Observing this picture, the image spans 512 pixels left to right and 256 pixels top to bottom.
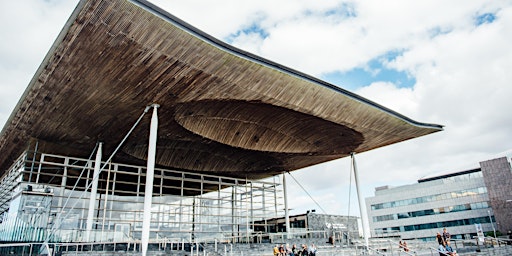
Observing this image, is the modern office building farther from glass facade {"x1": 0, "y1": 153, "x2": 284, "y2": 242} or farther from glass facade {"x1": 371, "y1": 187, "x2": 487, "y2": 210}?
Answer: glass facade {"x1": 371, "y1": 187, "x2": 487, "y2": 210}

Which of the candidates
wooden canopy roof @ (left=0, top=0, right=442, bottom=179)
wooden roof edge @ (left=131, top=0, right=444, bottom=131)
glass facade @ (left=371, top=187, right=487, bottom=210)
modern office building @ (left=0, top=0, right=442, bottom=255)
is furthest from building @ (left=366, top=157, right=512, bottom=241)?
wooden roof edge @ (left=131, top=0, right=444, bottom=131)

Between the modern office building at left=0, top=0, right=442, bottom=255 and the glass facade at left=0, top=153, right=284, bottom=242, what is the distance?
0.10 meters

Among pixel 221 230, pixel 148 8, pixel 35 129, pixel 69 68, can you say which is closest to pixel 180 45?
pixel 148 8

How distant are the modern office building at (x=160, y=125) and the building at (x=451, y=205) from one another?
3450 cm

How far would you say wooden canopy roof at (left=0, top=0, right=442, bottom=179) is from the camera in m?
11.3

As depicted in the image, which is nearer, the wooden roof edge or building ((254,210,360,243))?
the wooden roof edge

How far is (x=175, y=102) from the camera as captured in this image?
1575 centimetres

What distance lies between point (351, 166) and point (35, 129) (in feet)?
64.4

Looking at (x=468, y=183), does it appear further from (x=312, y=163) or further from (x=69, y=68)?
(x=69, y=68)

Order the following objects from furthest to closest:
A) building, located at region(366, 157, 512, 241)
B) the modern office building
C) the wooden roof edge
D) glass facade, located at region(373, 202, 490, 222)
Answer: glass facade, located at region(373, 202, 490, 222) < building, located at region(366, 157, 512, 241) < the modern office building < the wooden roof edge

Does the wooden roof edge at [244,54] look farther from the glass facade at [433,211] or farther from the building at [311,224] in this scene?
the glass facade at [433,211]

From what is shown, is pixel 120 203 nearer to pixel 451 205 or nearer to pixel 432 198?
pixel 451 205

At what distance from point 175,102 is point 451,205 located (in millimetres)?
62630

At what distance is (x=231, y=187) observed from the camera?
3152cm
